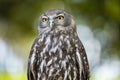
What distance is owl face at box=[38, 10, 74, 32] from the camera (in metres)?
4.86

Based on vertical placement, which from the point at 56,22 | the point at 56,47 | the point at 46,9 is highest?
the point at 46,9

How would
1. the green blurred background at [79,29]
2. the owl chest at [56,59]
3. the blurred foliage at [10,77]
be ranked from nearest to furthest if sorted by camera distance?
1. the owl chest at [56,59]
2. the blurred foliage at [10,77]
3. the green blurred background at [79,29]

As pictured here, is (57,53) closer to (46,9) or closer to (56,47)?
(56,47)

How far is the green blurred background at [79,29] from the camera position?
9.71 metres

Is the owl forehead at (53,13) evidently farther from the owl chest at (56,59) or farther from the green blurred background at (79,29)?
the green blurred background at (79,29)

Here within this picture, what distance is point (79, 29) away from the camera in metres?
9.59

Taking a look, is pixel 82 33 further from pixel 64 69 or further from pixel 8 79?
pixel 64 69

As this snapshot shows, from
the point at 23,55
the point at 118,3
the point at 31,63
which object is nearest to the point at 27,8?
the point at 23,55

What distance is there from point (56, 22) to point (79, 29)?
4626 mm

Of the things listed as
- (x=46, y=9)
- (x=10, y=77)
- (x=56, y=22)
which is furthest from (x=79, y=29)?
(x=56, y=22)

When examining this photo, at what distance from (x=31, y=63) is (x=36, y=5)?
5.39 metres

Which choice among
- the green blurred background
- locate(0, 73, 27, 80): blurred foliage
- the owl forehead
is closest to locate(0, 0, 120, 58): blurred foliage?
the green blurred background

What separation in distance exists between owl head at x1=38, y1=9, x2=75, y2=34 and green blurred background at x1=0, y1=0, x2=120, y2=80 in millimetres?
4486

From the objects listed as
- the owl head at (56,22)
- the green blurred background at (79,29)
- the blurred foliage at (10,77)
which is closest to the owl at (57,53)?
the owl head at (56,22)
